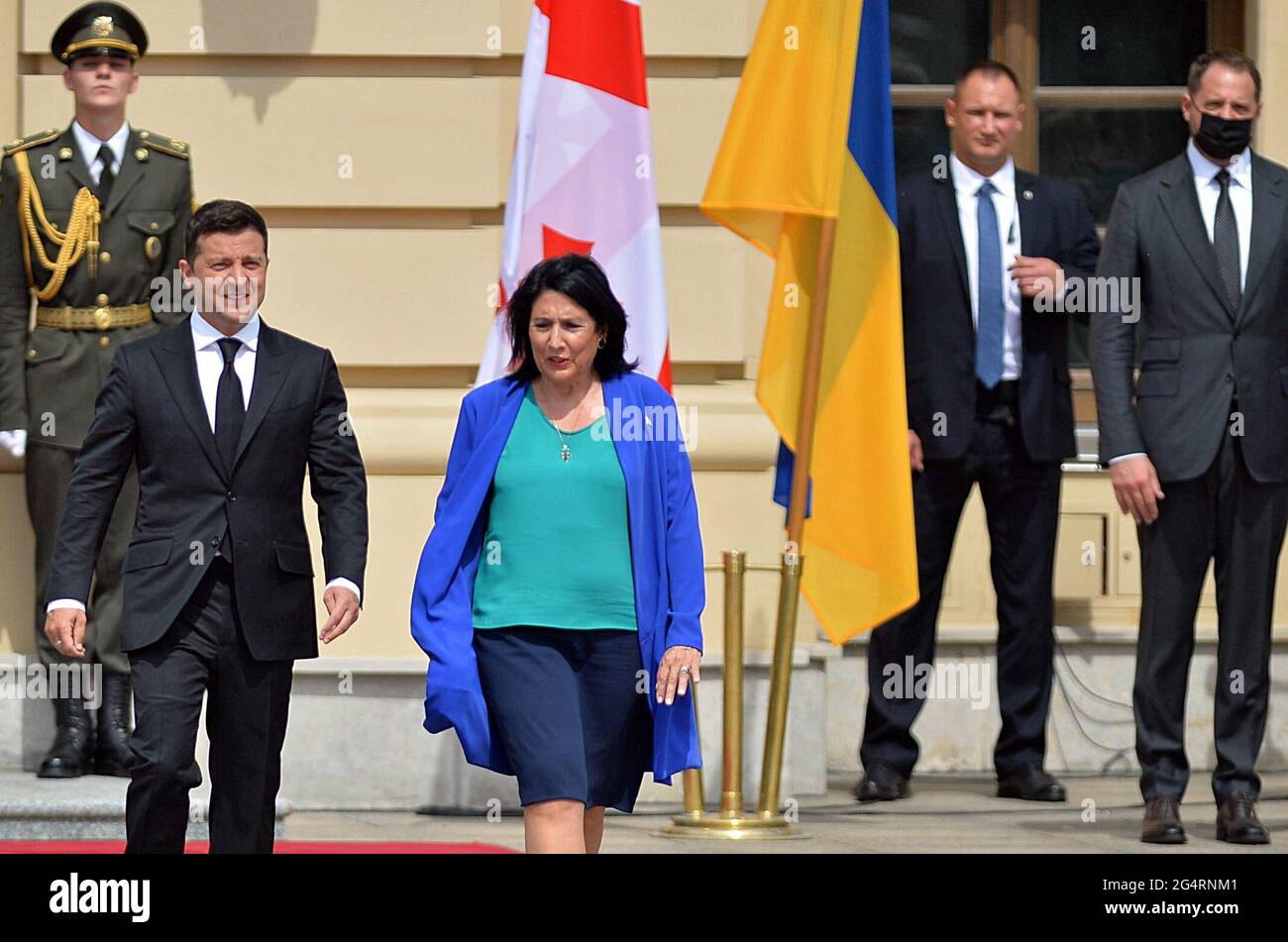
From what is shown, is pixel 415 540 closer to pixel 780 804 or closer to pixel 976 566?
pixel 780 804

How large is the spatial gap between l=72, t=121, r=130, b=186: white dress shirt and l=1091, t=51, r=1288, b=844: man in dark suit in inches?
121

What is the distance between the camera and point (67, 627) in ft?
17.9

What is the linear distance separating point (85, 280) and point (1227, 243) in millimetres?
3471

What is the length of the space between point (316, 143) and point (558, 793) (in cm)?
364

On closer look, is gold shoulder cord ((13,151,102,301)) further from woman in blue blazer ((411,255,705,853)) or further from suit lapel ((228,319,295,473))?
woman in blue blazer ((411,255,705,853))

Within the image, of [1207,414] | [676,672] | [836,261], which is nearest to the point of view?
[676,672]

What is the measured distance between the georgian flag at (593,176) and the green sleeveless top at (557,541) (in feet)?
7.06

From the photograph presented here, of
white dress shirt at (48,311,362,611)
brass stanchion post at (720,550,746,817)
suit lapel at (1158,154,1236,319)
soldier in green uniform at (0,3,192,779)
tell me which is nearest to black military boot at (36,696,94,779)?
soldier in green uniform at (0,3,192,779)

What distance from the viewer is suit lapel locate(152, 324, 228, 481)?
559cm

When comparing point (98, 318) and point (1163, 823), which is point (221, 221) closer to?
point (98, 318)

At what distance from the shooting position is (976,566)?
935 centimetres

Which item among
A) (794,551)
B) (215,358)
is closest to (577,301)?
(215,358)
